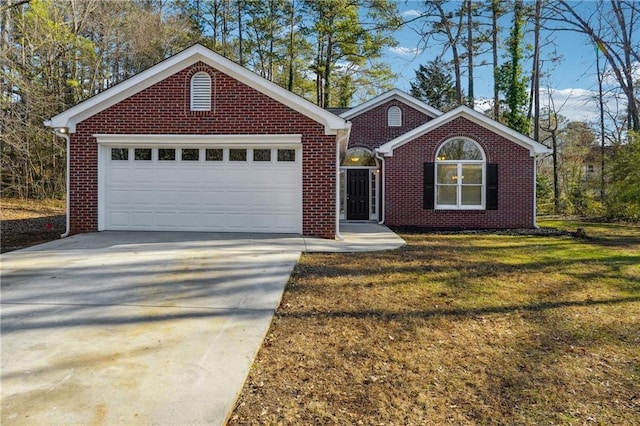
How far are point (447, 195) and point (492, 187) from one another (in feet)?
4.70

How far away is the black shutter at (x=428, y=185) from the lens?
14266 mm

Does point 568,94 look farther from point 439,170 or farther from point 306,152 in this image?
point 306,152

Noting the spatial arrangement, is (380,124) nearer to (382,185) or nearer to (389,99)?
(389,99)

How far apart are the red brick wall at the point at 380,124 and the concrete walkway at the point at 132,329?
406 inches

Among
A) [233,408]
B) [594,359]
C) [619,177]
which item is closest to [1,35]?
[233,408]

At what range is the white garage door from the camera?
10.3 metres

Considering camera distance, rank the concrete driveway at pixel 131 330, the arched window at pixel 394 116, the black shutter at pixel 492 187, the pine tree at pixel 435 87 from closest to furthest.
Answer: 1. the concrete driveway at pixel 131 330
2. the black shutter at pixel 492 187
3. the arched window at pixel 394 116
4. the pine tree at pixel 435 87

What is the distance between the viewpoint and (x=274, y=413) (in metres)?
2.85

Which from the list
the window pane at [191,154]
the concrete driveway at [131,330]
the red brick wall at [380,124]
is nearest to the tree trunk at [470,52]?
the red brick wall at [380,124]

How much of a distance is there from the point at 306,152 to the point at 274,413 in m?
7.72

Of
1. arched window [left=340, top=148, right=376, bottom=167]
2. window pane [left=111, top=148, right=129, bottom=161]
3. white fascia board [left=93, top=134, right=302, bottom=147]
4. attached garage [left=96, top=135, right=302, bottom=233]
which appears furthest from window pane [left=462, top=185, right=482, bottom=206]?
window pane [left=111, top=148, right=129, bottom=161]

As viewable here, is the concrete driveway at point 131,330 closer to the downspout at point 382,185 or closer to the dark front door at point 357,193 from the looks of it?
the downspout at point 382,185

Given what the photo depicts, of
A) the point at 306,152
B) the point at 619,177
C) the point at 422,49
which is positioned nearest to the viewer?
the point at 306,152

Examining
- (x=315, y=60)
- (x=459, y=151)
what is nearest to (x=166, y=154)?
(x=459, y=151)
